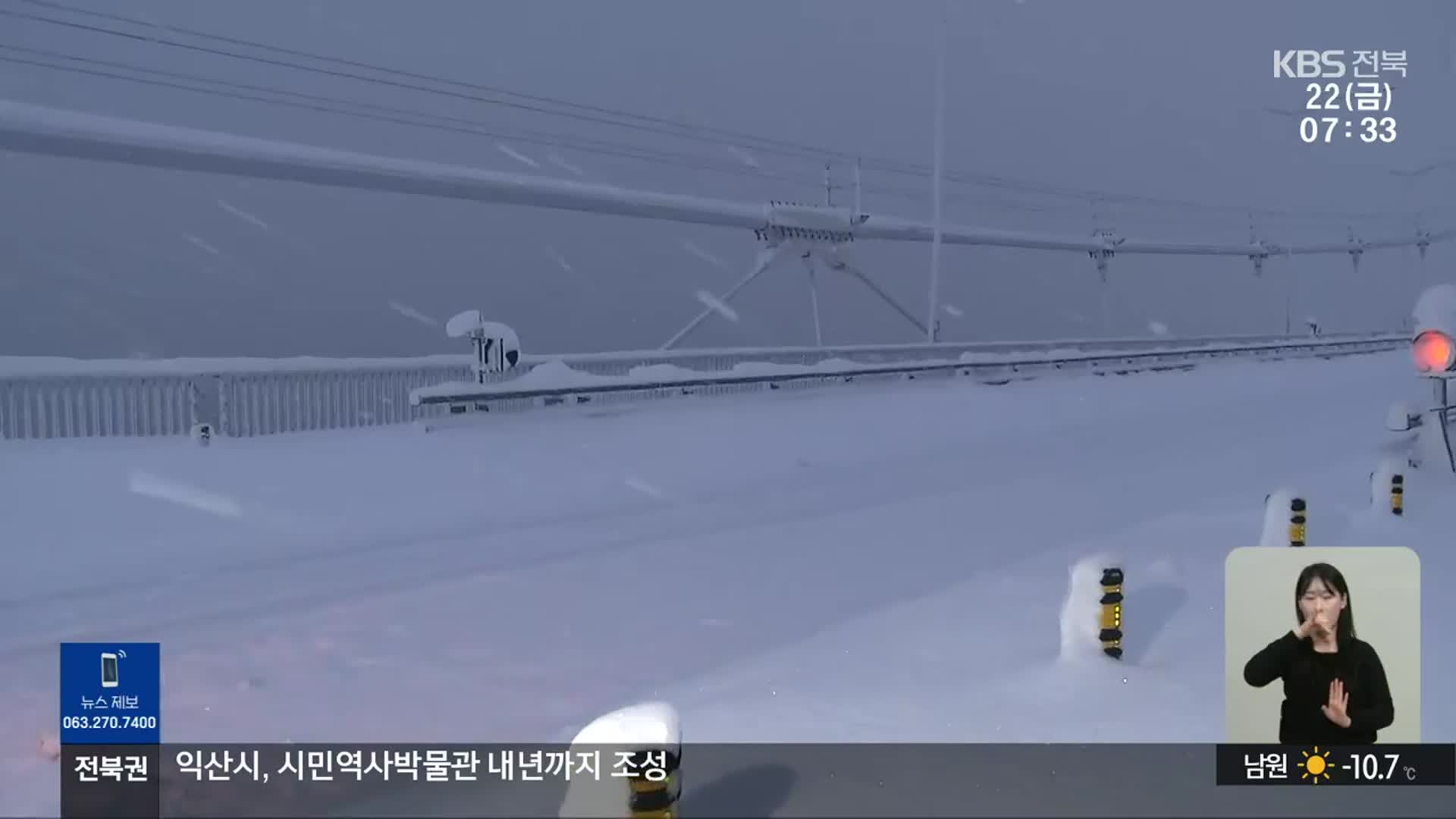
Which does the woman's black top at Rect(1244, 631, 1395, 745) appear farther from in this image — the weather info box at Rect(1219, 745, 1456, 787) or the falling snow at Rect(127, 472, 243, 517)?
the falling snow at Rect(127, 472, 243, 517)

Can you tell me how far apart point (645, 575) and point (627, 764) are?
5.79m

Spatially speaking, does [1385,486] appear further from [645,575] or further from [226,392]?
[226,392]

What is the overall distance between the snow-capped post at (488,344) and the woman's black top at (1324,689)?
42.1ft

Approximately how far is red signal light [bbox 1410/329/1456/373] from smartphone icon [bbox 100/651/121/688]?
45.3 feet

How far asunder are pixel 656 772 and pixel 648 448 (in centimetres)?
1156

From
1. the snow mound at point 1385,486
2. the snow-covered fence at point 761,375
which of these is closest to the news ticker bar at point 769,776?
the snow mound at point 1385,486

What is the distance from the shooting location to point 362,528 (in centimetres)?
1149

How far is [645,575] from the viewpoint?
9.76 metres

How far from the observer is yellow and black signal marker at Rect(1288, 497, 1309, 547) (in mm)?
9359

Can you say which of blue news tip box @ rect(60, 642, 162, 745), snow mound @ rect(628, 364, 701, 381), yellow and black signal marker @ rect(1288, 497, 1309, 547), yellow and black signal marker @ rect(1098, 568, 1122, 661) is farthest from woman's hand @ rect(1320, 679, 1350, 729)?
snow mound @ rect(628, 364, 701, 381)

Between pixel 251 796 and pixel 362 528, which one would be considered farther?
pixel 362 528

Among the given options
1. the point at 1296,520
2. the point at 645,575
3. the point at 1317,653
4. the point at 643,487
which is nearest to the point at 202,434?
the point at 643,487

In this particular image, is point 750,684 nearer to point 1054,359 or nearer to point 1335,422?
point 1335,422

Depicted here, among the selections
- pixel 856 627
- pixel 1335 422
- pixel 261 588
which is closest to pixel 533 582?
pixel 261 588
